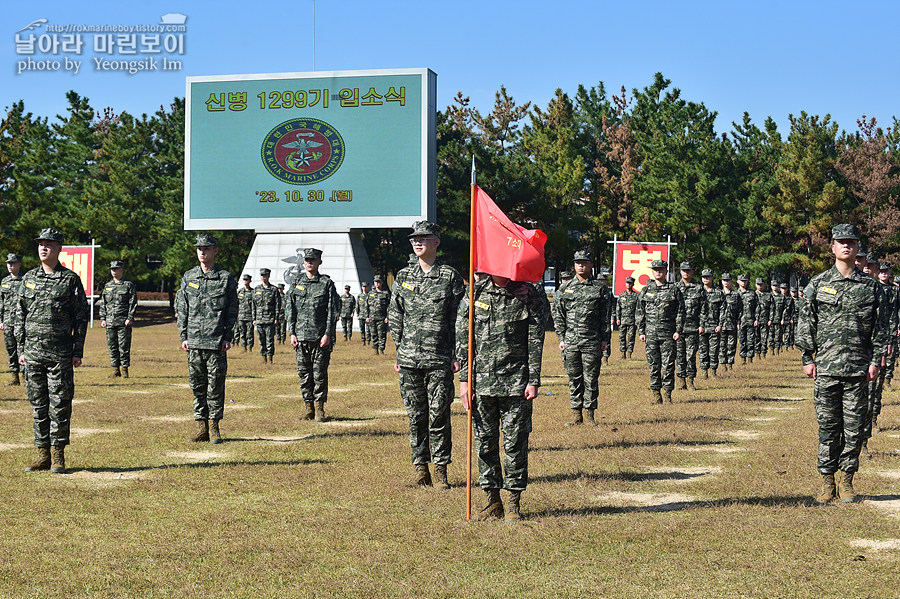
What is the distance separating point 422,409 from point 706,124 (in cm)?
5599

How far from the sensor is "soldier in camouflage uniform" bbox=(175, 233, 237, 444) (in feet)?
40.1

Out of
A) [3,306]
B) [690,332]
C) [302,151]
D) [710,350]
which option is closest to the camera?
[3,306]

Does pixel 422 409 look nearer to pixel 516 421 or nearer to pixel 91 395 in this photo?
pixel 516 421

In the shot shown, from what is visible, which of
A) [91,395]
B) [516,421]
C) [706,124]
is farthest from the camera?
[706,124]

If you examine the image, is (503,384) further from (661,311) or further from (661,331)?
(661,311)

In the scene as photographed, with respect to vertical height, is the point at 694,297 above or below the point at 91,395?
above

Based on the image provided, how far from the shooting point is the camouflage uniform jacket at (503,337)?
8.12 m

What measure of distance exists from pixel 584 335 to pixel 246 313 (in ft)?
53.9

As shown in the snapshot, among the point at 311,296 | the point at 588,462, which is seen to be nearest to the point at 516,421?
the point at 588,462

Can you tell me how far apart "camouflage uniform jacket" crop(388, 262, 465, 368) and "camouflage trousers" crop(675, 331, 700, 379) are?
11.1m

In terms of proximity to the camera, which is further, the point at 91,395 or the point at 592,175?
the point at 592,175

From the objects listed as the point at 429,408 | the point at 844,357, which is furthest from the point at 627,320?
the point at 429,408

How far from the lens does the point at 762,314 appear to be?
3016 cm

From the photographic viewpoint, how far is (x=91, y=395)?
699 inches
